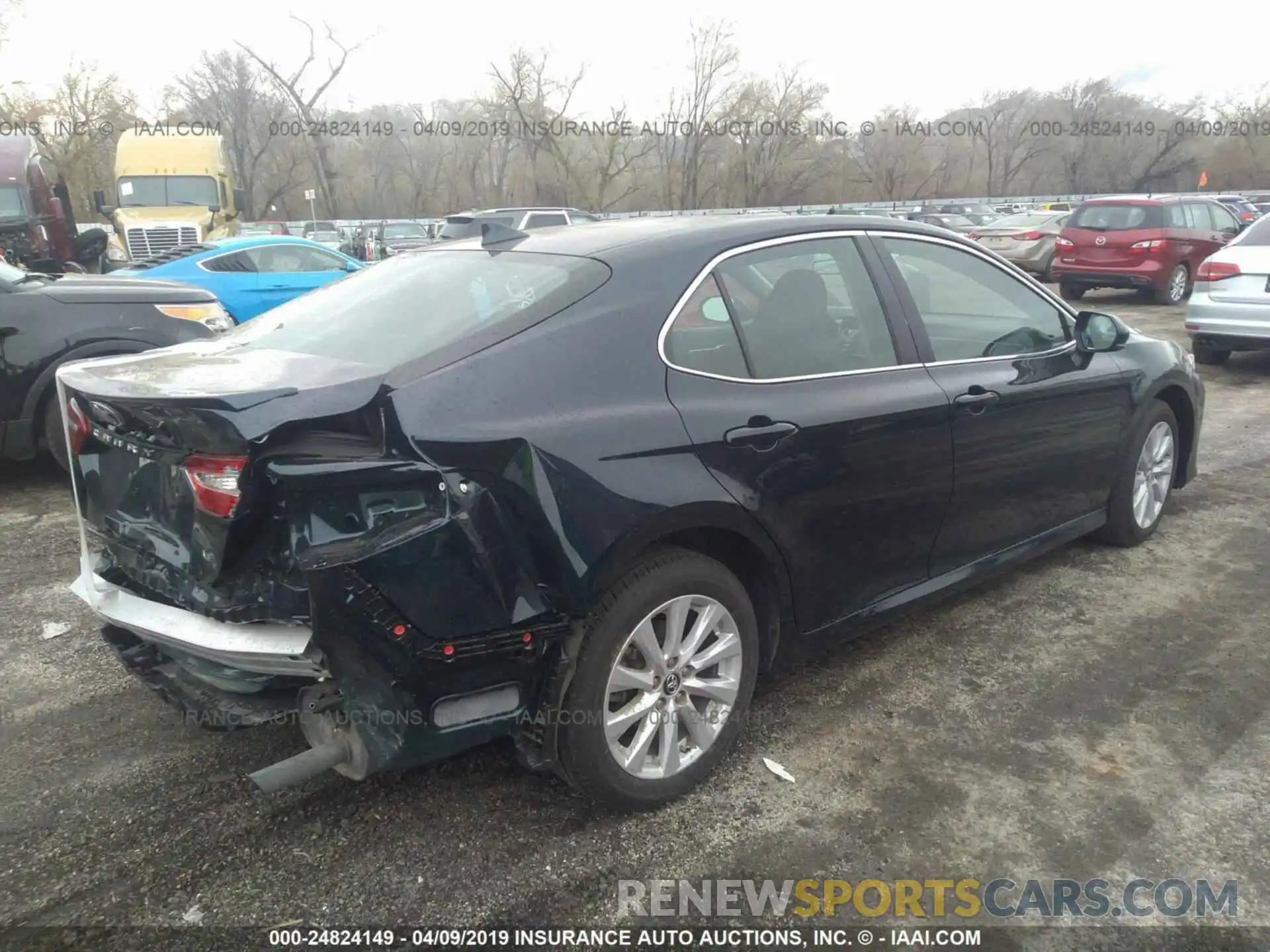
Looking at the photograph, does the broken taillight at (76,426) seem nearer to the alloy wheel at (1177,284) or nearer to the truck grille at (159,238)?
the alloy wheel at (1177,284)

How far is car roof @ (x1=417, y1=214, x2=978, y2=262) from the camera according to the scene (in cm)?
285

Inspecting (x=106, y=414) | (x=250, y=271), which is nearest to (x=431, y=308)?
(x=106, y=414)

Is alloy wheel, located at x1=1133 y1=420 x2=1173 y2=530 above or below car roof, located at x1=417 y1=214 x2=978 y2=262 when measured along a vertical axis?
below

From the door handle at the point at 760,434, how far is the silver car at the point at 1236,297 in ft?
26.6

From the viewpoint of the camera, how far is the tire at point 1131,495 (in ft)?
14.3

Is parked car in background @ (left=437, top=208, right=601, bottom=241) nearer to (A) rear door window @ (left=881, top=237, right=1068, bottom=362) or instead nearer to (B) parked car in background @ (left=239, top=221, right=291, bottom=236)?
(B) parked car in background @ (left=239, top=221, right=291, bottom=236)

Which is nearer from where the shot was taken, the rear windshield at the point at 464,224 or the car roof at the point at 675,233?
the car roof at the point at 675,233

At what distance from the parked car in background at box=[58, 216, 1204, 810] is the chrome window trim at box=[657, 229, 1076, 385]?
0.5 inches

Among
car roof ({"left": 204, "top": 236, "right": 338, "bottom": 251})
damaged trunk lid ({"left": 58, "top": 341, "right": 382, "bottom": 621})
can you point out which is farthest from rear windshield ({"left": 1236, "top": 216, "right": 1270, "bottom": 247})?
car roof ({"left": 204, "top": 236, "right": 338, "bottom": 251})

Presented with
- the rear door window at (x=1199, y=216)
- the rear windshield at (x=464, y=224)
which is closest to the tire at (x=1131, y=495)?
the rear door window at (x=1199, y=216)

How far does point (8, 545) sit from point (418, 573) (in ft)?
13.1

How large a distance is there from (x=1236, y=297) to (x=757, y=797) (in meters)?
8.58

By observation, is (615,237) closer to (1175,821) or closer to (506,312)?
(506,312)

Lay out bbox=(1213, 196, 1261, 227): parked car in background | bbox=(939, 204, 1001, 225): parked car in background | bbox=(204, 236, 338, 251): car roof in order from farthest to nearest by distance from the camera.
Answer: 1. bbox=(939, 204, 1001, 225): parked car in background
2. bbox=(1213, 196, 1261, 227): parked car in background
3. bbox=(204, 236, 338, 251): car roof
